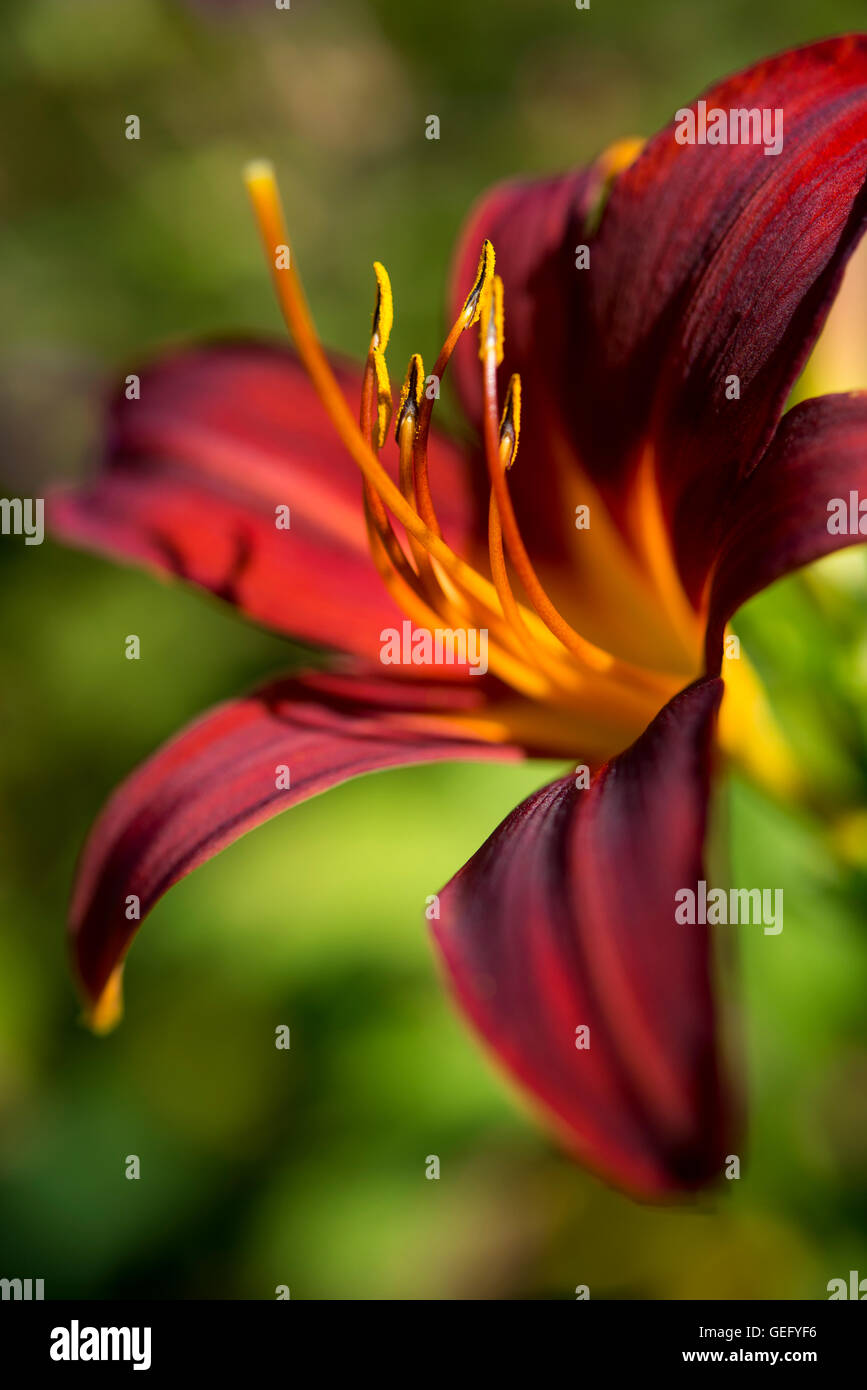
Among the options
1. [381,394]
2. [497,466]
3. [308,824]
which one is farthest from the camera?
[308,824]

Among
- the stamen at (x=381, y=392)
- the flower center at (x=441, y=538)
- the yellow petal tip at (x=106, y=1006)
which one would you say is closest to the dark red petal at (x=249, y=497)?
the flower center at (x=441, y=538)

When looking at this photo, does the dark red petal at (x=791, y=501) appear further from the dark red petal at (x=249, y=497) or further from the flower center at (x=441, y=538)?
the dark red petal at (x=249, y=497)

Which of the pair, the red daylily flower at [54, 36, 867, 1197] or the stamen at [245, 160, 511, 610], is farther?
the stamen at [245, 160, 511, 610]

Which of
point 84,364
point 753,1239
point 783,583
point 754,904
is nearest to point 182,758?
point 783,583

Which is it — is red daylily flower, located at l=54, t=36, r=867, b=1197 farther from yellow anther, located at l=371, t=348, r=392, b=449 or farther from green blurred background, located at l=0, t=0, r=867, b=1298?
green blurred background, located at l=0, t=0, r=867, b=1298
